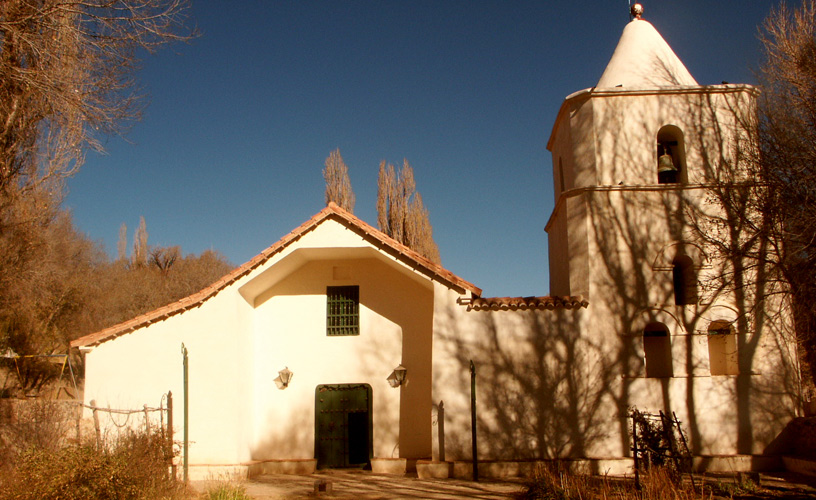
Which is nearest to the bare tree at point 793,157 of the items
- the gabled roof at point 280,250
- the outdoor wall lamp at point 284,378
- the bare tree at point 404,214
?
the gabled roof at point 280,250

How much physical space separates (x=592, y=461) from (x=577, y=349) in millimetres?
2361

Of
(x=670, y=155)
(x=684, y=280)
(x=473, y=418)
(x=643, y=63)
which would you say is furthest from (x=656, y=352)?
(x=643, y=63)

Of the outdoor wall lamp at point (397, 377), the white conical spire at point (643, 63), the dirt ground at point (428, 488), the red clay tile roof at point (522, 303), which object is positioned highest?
the white conical spire at point (643, 63)

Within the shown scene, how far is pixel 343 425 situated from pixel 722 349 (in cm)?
912

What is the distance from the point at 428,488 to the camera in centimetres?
1312

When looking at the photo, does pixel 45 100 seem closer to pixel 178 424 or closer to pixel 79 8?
pixel 79 8

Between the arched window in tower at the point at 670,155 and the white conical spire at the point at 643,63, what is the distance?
1169 mm

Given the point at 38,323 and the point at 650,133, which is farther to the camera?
the point at 38,323

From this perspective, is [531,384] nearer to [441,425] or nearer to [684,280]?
[441,425]

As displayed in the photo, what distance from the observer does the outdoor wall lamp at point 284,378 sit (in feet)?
53.7

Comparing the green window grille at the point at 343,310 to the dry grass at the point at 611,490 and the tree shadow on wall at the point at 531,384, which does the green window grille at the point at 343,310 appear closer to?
the tree shadow on wall at the point at 531,384

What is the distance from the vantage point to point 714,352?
50.6ft

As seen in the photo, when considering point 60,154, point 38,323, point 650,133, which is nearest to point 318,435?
point 60,154

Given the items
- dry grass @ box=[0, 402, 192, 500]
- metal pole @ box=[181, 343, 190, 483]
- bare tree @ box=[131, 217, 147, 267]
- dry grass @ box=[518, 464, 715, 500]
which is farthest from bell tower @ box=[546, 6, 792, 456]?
bare tree @ box=[131, 217, 147, 267]
